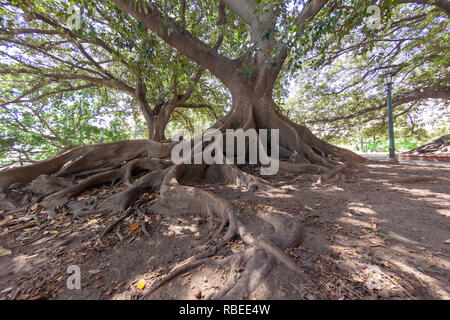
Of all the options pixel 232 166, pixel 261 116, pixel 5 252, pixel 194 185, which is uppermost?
pixel 261 116

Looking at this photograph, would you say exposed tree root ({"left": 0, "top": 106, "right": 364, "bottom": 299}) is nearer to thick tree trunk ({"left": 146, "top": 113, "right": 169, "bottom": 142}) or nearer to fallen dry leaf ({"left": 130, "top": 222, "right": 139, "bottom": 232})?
fallen dry leaf ({"left": 130, "top": 222, "right": 139, "bottom": 232})

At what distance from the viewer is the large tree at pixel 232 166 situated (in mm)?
1486

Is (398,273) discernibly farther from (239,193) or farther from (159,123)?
(159,123)

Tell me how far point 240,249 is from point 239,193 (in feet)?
4.11

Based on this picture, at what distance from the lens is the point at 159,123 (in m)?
7.36

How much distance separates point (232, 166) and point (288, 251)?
6.88 feet

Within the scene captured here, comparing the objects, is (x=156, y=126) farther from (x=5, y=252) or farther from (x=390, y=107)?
(x=390, y=107)

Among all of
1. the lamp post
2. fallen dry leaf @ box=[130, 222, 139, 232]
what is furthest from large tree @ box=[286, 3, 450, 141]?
fallen dry leaf @ box=[130, 222, 139, 232]

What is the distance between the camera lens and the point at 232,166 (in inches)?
131

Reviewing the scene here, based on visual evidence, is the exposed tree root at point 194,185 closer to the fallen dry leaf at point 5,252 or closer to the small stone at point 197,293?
the small stone at point 197,293

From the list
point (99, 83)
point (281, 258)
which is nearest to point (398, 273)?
point (281, 258)

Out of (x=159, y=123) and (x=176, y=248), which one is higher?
Result: (x=159, y=123)

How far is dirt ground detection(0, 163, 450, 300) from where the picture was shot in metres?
1.07

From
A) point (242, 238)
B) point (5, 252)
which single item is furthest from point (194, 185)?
point (5, 252)
